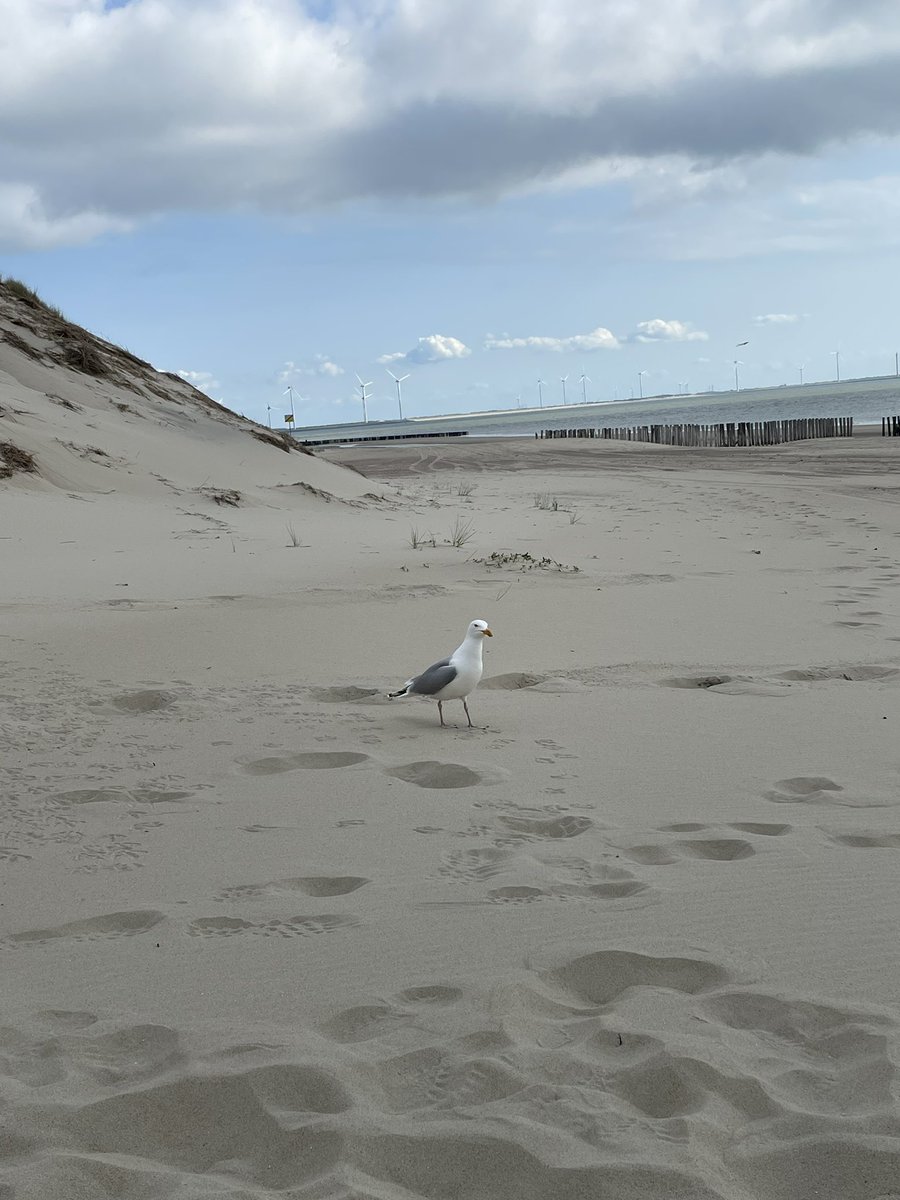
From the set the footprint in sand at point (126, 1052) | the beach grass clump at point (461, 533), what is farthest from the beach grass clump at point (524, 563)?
the footprint in sand at point (126, 1052)

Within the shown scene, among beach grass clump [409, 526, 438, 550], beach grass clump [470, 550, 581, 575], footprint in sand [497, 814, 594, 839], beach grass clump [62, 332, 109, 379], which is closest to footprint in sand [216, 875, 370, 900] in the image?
footprint in sand [497, 814, 594, 839]

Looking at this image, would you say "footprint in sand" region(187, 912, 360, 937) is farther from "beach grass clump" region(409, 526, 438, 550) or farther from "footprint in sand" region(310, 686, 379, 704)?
"beach grass clump" region(409, 526, 438, 550)

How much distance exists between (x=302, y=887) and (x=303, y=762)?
1.24 m

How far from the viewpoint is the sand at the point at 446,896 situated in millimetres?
2281

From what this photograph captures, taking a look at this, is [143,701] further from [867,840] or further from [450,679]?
[867,840]

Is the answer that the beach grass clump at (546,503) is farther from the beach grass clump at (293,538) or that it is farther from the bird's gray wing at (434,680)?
the bird's gray wing at (434,680)

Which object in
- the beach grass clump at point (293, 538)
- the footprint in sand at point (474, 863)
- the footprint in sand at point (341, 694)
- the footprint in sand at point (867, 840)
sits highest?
the beach grass clump at point (293, 538)

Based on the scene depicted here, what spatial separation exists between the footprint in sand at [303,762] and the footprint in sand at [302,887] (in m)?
1.08

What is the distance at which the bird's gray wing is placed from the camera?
5.29 meters

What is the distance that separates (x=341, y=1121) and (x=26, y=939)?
135 cm

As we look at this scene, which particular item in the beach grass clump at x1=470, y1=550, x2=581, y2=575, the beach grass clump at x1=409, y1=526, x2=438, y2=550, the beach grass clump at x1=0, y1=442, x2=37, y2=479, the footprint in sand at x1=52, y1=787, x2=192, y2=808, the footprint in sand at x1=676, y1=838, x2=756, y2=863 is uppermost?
the beach grass clump at x1=0, y1=442, x2=37, y2=479

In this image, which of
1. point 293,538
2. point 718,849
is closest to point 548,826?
point 718,849

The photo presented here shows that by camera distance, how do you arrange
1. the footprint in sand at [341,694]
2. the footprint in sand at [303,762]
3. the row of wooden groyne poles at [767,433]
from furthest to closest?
the row of wooden groyne poles at [767,433] → the footprint in sand at [341,694] → the footprint in sand at [303,762]

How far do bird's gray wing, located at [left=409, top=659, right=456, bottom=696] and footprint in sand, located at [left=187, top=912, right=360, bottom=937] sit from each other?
206 cm
